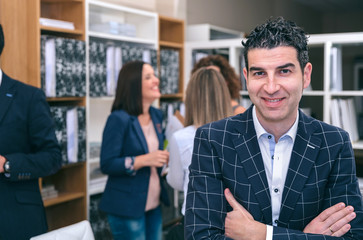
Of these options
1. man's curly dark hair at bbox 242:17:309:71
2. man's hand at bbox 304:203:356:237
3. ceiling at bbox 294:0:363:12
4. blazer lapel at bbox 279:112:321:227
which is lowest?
man's hand at bbox 304:203:356:237

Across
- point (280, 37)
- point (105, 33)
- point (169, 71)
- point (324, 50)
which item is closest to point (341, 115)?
point (324, 50)

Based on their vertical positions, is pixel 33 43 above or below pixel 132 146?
above

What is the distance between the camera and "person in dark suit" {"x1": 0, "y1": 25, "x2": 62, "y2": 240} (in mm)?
1916

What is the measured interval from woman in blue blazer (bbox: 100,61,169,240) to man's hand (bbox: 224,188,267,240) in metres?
1.21

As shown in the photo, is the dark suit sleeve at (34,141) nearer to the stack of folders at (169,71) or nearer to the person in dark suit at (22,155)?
the person in dark suit at (22,155)

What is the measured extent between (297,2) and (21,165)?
6.43m

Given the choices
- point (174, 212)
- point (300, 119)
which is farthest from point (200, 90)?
point (174, 212)

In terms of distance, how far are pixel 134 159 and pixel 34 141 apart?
0.67 metres

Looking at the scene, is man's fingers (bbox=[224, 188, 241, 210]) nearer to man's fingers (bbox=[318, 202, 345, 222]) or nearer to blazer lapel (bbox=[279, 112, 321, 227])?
blazer lapel (bbox=[279, 112, 321, 227])

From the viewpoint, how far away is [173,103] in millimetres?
4102

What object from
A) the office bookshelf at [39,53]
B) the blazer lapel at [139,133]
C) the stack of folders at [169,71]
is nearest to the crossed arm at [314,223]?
the blazer lapel at [139,133]

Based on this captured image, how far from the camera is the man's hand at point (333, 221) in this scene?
133 cm

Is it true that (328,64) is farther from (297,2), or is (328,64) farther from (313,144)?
(297,2)

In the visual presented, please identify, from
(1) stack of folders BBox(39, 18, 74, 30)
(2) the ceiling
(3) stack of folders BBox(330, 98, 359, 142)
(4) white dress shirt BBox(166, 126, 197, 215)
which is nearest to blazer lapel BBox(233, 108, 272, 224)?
(4) white dress shirt BBox(166, 126, 197, 215)
